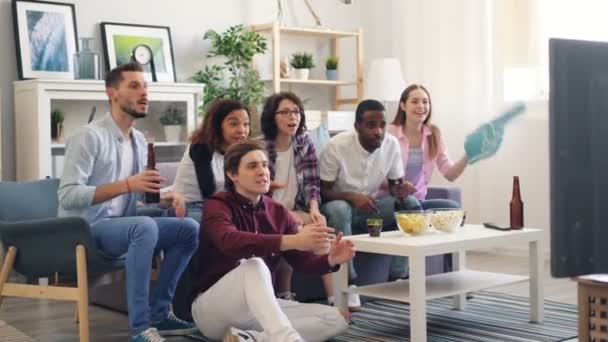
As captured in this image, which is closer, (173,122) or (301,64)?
(173,122)

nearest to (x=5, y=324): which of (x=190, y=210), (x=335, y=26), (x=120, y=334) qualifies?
(x=120, y=334)

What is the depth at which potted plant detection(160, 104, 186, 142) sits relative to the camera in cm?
557

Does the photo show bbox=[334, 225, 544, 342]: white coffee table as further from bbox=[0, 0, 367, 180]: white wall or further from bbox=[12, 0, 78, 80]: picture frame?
bbox=[0, 0, 367, 180]: white wall

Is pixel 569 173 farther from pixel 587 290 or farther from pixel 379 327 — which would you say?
pixel 379 327

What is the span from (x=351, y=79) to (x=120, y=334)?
379 centimetres

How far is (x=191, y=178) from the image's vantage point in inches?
149

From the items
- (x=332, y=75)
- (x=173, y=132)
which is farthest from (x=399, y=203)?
(x=332, y=75)

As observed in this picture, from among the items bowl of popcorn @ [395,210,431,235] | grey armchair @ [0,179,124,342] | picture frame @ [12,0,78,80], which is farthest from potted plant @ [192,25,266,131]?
grey armchair @ [0,179,124,342]

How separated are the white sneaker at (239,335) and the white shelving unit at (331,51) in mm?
3327

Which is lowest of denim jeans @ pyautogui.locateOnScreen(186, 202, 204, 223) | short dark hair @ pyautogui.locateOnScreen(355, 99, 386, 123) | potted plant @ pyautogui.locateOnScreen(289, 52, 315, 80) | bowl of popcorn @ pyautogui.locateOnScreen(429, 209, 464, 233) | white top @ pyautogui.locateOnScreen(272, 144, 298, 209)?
bowl of popcorn @ pyautogui.locateOnScreen(429, 209, 464, 233)

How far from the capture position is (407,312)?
12.8 feet

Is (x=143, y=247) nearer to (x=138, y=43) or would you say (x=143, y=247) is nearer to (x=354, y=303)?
(x=354, y=303)

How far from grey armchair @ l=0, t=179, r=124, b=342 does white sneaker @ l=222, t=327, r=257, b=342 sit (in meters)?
0.52

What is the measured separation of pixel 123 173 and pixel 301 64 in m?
3.09
